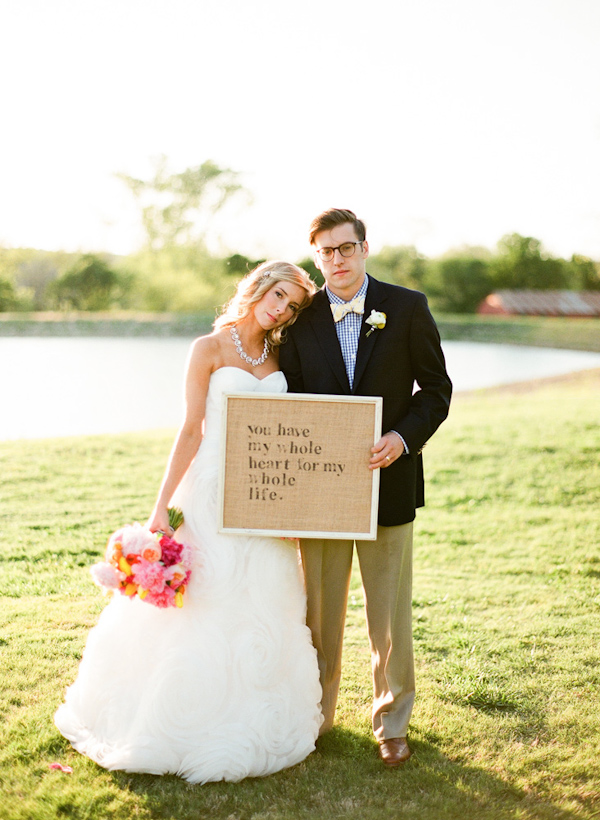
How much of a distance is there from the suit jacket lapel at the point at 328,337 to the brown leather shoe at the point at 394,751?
5.14 feet

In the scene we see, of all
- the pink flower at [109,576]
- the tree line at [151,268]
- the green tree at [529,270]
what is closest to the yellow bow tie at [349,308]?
the pink flower at [109,576]

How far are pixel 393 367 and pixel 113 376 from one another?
24.5m

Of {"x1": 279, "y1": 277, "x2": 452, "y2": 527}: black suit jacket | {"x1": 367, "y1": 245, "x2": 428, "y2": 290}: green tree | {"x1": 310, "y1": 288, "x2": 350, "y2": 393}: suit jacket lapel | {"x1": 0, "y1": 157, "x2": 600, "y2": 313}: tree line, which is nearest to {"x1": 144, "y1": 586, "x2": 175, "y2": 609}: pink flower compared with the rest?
{"x1": 279, "y1": 277, "x2": 452, "y2": 527}: black suit jacket

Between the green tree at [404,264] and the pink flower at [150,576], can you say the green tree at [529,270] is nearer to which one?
the green tree at [404,264]

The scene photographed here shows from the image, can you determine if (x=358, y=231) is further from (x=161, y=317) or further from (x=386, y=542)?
(x=161, y=317)

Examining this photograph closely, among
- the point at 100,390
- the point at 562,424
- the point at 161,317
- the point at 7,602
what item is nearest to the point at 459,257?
the point at 161,317

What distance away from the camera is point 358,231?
3.17 meters

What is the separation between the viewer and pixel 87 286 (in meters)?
48.2

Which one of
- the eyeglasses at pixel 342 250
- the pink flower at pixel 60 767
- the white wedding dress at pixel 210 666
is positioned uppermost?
the eyeglasses at pixel 342 250

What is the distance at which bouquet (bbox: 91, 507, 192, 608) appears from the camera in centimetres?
296

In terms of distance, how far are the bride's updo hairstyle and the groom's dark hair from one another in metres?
0.20

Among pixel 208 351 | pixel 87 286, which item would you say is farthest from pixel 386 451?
pixel 87 286

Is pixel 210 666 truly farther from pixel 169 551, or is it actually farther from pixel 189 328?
pixel 189 328

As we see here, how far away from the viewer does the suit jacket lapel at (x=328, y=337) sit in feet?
10.5
